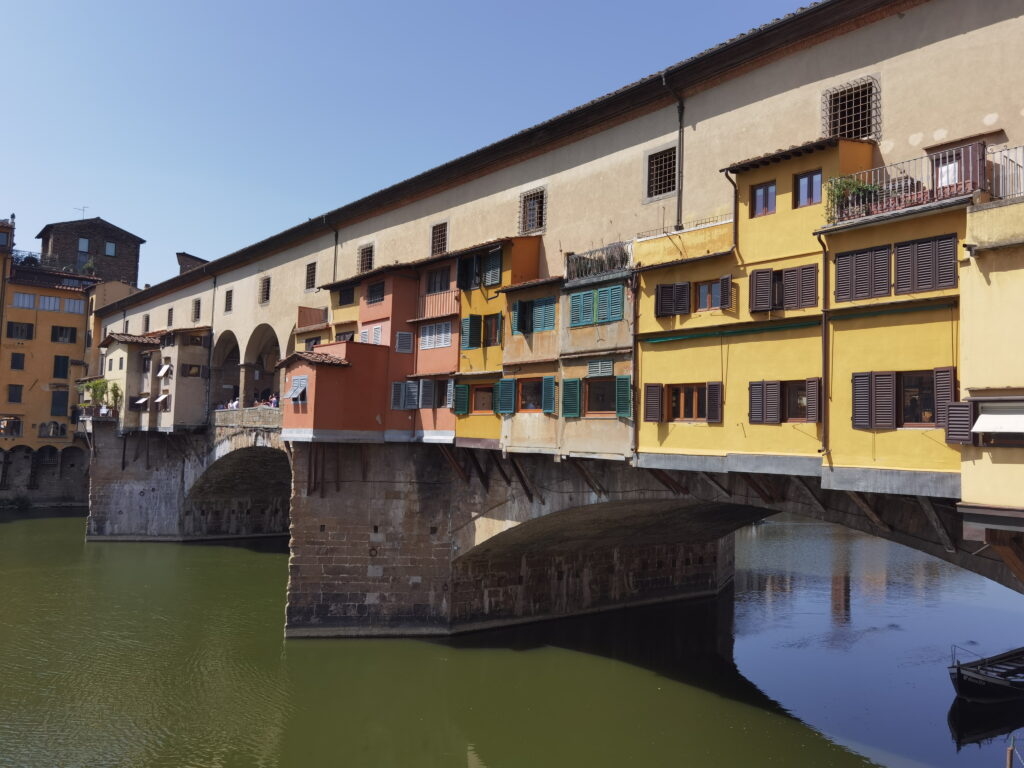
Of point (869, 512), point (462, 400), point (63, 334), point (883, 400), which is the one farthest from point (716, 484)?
point (63, 334)

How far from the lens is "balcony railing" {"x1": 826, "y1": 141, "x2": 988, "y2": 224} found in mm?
14172

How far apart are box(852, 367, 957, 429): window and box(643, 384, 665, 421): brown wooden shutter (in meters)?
5.16

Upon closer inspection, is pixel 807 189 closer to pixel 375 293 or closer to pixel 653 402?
pixel 653 402

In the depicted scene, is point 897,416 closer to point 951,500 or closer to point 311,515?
point 951,500

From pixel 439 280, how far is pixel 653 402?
1118 centimetres

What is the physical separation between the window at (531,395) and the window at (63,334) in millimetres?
56446

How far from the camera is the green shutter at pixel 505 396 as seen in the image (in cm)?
2398

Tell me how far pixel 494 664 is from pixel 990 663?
14878 millimetres

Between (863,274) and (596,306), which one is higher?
(596,306)

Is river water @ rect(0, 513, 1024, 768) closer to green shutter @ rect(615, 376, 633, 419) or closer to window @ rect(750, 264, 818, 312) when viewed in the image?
green shutter @ rect(615, 376, 633, 419)

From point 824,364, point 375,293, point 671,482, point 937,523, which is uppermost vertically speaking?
point 375,293

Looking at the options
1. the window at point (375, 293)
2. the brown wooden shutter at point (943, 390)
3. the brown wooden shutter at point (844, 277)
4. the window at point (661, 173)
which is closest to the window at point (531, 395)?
the window at point (661, 173)

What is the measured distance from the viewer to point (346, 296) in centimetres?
3244

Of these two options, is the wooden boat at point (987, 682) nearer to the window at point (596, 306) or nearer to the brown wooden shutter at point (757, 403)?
the brown wooden shutter at point (757, 403)
